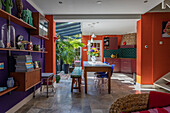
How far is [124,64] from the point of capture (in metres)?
8.19

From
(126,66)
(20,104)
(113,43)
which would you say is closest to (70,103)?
(20,104)

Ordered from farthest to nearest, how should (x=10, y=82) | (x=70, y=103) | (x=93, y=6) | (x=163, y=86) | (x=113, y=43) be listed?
(x=113, y=43), (x=163, y=86), (x=93, y=6), (x=70, y=103), (x=10, y=82)

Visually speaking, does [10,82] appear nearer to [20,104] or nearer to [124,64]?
[20,104]

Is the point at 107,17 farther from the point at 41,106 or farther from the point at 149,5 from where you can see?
the point at 41,106

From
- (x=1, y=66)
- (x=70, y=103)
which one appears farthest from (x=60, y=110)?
(x=1, y=66)

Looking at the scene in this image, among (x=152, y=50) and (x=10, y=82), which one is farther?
(x=152, y=50)

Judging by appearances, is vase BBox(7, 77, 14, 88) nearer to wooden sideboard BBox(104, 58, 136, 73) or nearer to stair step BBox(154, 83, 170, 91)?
stair step BBox(154, 83, 170, 91)

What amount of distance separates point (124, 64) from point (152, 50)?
11.8ft

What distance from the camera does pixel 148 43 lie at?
4688mm

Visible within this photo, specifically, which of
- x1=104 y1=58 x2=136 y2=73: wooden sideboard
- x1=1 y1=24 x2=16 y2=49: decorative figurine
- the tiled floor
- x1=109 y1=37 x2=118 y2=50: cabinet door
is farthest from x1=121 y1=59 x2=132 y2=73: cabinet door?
x1=1 y1=24 x2=16 y2=49: decorative figurine

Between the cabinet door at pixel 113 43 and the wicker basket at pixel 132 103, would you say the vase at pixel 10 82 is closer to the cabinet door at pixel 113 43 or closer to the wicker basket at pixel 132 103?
the wicker basket at pixel 132 103

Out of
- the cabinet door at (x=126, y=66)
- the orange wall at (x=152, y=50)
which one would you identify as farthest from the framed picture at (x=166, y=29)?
the cabinet door at (x=126, y=66)

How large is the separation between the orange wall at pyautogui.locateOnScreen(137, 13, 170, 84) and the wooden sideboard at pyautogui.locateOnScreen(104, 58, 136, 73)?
9.99 ft

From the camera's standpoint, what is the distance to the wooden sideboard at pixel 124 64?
7773 millimetres
